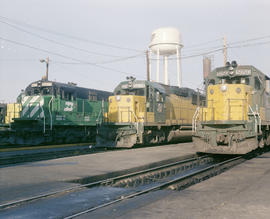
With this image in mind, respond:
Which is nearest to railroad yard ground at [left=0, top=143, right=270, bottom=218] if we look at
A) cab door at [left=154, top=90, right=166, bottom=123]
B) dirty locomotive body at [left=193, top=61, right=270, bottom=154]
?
dirty locomotive body at [left=193, top=61, right=270, bottom=154]

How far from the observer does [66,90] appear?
17938 mm

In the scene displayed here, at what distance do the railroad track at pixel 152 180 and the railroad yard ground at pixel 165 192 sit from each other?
24cm

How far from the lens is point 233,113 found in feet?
37.7

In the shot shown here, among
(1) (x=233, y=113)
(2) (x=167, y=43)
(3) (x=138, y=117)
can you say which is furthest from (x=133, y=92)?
(2) (x=167, y=43)

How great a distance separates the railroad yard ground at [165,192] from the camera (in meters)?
4.30

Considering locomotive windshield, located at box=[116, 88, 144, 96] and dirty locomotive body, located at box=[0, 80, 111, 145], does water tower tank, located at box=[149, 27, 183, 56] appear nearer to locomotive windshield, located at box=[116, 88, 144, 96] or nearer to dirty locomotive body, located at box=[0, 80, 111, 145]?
dirty locomotive body, located at box=[0, 80, 111, 145]

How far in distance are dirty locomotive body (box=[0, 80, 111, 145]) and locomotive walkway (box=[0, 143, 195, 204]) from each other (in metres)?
6.75

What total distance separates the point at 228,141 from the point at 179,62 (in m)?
31.6

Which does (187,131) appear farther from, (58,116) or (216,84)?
(58,116)

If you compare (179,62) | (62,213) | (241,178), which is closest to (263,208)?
(241,178)

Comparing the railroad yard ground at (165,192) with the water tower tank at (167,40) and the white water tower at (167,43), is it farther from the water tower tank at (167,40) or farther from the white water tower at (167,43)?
the water tower tank at (167,40)

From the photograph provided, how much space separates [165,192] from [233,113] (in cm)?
676

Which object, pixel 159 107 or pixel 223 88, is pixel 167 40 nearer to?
pixel 159 107

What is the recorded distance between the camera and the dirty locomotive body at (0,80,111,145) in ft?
54.5
